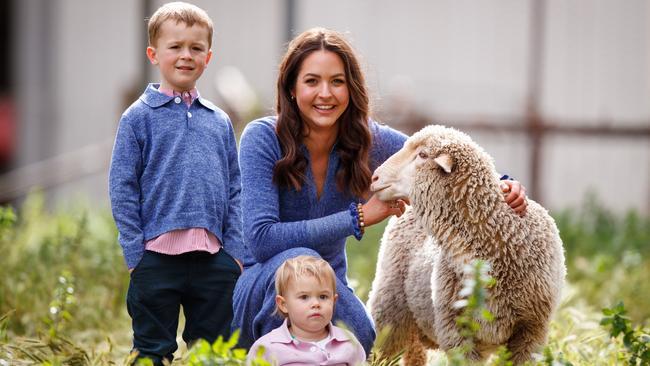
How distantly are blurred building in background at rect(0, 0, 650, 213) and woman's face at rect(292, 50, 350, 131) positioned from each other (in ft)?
19.7

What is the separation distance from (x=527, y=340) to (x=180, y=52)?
5.44 ft

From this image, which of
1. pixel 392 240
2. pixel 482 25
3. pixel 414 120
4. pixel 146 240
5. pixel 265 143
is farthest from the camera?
pixel 482 25

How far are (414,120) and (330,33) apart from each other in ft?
19.7

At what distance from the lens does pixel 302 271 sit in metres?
3.60

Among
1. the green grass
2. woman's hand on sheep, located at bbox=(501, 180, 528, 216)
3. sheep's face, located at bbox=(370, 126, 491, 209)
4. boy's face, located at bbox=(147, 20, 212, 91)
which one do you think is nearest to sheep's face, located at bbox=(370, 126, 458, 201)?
sheep's face, located at bbox=(370, 126, 491, 209)

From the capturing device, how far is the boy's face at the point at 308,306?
3543 mm

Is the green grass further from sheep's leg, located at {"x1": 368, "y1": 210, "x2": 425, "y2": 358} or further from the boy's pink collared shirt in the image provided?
the boy's pink collared shirt

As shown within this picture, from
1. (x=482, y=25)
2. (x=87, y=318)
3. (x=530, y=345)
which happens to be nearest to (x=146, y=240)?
(x=530, y=345)

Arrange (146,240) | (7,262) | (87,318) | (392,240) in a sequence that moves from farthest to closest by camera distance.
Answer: (7,262)
(87,318)
(392,240)
(146,240)

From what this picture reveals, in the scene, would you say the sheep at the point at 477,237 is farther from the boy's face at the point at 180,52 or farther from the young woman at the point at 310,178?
the boy's face at the point at 180,52

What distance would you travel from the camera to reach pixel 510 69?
12133mm

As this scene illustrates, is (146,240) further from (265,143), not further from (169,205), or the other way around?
(265,143)

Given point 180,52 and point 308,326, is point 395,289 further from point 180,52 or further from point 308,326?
point 180,52

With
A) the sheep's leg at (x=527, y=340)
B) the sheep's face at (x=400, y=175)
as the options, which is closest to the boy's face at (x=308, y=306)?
the sheep's face at (x=400, y=175)
